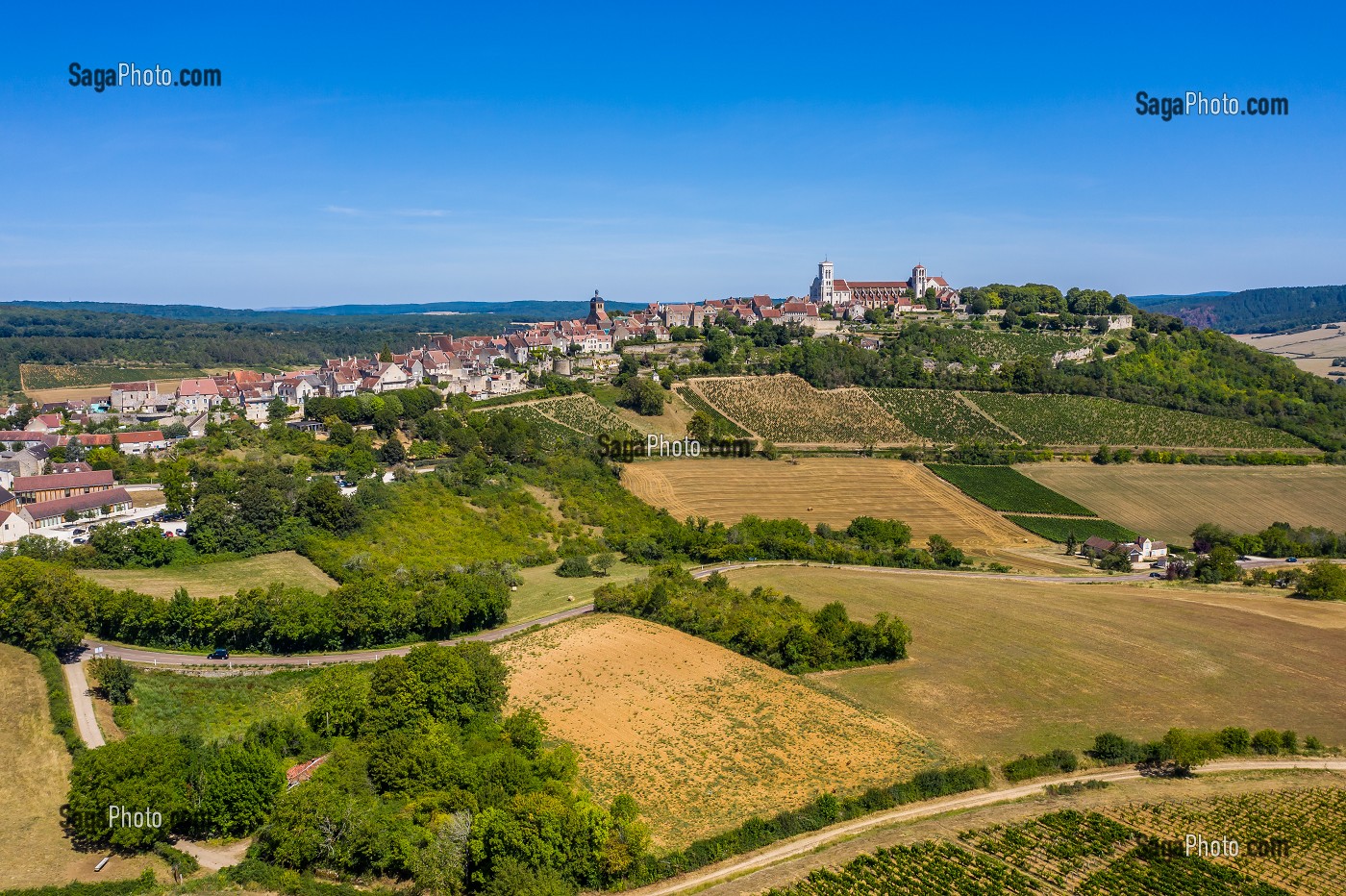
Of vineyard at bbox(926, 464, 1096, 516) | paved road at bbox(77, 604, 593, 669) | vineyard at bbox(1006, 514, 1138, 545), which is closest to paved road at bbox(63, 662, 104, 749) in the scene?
paved road at bbox(77, 604, 593, 669)

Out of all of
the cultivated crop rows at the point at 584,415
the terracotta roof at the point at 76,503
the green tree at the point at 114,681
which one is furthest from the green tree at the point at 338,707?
the cultivated crop rows at the point at 584,415

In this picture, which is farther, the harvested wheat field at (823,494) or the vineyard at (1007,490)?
the vineyard at (1007,490)

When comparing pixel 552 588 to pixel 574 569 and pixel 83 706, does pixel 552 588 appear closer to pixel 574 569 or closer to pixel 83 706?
pixel 574 569

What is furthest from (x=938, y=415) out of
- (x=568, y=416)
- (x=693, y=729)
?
(x=693, y=729)

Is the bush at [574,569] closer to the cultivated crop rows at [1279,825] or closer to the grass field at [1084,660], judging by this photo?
the grass field at [1084,660]

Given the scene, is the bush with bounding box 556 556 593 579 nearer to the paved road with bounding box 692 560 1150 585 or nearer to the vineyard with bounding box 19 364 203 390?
the paved road with bounding box 692 560 1150 585

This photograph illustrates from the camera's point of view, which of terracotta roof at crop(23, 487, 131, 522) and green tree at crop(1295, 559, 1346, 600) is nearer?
green tree at crop(1295, 559, 1346, 600)

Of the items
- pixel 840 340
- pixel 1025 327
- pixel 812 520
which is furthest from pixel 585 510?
pixel 1025 327

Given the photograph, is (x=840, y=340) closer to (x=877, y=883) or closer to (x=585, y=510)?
(x=585, y=510)
